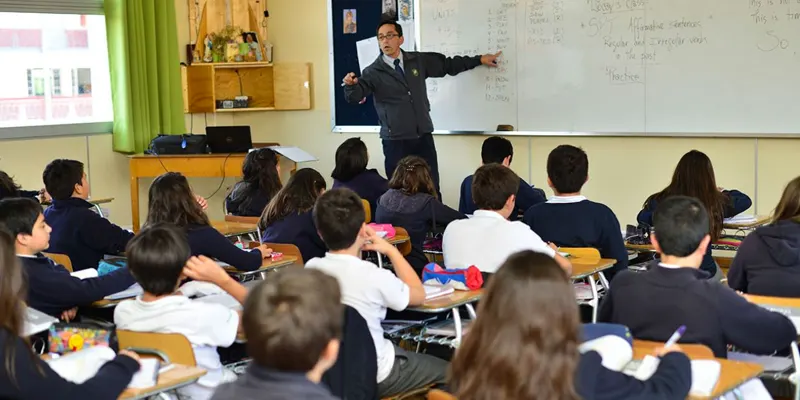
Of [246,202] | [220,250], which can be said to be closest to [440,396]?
[220,250]

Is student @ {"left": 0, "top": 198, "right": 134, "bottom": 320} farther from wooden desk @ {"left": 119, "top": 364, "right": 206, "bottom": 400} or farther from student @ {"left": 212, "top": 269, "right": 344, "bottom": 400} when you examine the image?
student @ {"left": 212, "top": 269, "right": 344, "bottom": 400}

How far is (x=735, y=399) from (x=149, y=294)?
6.06 feet

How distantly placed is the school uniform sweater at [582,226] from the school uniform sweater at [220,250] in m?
1.36

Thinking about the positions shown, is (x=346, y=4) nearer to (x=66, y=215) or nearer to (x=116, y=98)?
(x=116, y=98)

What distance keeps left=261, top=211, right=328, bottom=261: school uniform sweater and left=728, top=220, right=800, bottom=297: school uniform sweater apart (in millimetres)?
2120

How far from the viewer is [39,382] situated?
2.45 metres

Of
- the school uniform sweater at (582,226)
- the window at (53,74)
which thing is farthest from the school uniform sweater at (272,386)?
the window at (53,74)

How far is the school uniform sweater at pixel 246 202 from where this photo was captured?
6.28 m

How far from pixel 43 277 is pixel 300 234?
62.3 inches

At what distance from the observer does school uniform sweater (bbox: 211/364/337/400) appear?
1.83 m

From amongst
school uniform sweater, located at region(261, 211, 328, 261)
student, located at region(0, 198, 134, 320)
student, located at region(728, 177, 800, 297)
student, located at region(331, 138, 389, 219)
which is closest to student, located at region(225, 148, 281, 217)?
student, located at region(331, 138, 389, 219)

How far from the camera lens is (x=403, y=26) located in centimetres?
843

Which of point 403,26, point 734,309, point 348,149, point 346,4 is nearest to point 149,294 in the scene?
point 734,309

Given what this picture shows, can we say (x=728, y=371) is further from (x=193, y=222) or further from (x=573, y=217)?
(x=193, y=222)
